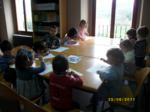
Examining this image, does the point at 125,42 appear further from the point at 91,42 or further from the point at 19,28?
the point at 19,28

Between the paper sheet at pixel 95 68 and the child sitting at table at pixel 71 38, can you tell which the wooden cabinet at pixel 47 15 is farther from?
the paper sheet at pixel 95 68

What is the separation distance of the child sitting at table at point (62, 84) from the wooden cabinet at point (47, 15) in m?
2.66

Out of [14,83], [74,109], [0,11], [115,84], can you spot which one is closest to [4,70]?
[14,83]

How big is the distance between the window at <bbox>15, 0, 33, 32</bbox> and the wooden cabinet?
699 millimetres

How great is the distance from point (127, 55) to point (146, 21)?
155 centimetres

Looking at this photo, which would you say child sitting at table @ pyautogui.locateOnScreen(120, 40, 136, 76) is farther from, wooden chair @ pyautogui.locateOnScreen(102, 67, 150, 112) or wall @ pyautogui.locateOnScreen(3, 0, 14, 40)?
wall @ pyautogui.locateOnScreen(3, 0, 14, 40)

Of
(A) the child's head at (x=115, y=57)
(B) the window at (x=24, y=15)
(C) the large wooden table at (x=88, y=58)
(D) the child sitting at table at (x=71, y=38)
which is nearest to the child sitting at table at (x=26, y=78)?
(C) the large wooden table at (x=88, y=58)

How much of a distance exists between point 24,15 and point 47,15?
3.82ft

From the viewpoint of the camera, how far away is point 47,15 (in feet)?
14.0

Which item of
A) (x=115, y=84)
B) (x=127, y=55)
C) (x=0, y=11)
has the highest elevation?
(x=0, y=11)

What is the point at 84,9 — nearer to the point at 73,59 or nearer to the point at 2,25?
the point at 73,59

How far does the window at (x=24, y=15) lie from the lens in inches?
197

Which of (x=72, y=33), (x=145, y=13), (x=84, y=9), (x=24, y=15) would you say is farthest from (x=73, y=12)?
(x=24, y=15)

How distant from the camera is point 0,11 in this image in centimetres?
495
